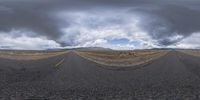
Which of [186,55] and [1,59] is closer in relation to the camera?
[1,59]

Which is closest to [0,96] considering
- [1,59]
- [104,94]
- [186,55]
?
[104,94]

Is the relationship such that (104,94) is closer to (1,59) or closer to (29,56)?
(29,56)

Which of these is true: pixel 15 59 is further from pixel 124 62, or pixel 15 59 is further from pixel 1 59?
pixel 124 62

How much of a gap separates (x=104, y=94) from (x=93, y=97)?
369 cm

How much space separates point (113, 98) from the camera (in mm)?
49156

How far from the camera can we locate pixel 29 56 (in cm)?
15950

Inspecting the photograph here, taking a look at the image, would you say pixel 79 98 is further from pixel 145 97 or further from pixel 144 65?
pixel 144 65

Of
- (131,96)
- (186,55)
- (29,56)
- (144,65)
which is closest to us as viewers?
(131,96)

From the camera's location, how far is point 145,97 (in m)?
49.9

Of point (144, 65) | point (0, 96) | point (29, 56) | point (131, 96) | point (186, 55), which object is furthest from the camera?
point (186, 55)

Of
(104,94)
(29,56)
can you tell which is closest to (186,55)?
(29,56)

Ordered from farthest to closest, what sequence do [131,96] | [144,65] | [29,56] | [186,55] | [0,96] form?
[186,55] < [29,56] < [144,65] < [131,96] < [0,96]

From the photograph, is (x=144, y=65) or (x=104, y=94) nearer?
(x=104, y=94)

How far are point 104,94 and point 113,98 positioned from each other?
4.62m
